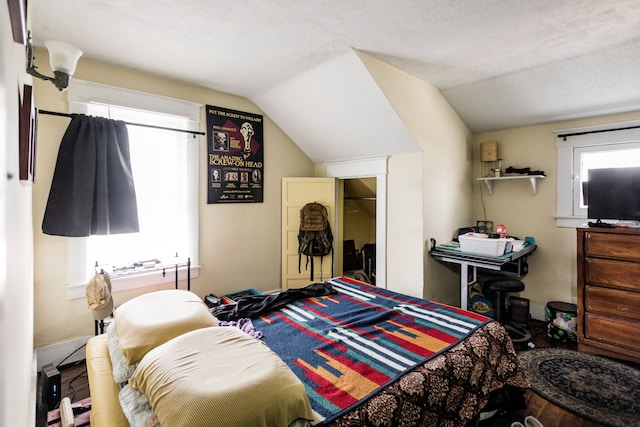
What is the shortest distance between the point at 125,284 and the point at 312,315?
5.96 ft

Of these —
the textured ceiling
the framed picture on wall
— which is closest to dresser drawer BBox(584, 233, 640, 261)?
the textured ceiling

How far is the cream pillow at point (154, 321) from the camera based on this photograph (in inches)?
57.0

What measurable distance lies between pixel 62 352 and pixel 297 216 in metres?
2.52

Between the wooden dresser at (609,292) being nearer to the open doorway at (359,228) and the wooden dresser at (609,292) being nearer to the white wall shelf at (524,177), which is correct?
the white wall shelf at (524,177)

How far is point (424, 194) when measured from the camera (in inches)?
131

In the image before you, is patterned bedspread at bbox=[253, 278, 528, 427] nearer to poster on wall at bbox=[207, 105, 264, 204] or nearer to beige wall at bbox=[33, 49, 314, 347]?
beige wall at bbox=[33, 49, 314, 347]

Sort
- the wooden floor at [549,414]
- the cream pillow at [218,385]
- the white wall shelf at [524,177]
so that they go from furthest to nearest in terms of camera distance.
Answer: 1. the white wall shelf at [524,177]
2. the wooden floor at [549,414]
3. the cream pillow at [218,385]

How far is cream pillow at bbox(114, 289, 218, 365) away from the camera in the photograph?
1.45 meters

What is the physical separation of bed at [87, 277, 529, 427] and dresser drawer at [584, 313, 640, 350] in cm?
140

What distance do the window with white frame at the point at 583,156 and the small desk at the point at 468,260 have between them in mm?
533

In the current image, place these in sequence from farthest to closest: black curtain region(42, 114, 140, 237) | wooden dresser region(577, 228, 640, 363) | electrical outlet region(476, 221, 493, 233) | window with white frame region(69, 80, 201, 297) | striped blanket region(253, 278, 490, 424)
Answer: electrical outlet region(476, 221, 493, 233), window with white frame region(69, 80, 201, 297), wooden dresser region(577, 228, 640, 363), black curtain region(42, 114, 140, 237), striped blanket region(253, 278, 490, 424)

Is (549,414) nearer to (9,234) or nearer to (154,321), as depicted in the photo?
(154,321)

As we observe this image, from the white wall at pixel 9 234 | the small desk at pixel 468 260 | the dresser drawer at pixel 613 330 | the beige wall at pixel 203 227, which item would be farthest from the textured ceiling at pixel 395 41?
the dresser drawer at pixel 613 330

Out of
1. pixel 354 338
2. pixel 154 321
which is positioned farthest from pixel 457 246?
pixel 154 321
